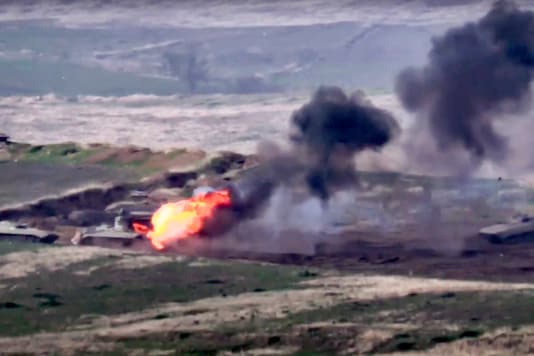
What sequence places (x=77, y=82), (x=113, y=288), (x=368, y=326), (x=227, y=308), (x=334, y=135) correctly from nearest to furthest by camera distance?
(x=368, y=326)
(x=227, y=308)
(x=113, y=288)
(x=334, y=135)
(x=77, y=82)

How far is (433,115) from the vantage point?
9094 centimetres

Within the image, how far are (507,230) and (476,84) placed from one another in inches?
369

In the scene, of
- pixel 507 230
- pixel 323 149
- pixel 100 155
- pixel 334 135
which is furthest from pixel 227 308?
pixel 100 155

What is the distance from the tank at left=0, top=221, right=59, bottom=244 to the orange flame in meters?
4.35

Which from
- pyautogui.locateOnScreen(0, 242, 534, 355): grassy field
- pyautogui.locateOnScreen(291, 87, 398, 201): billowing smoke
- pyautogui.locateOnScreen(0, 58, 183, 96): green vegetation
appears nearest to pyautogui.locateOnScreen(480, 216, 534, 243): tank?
pyautogui.locateOnScreen(291, 87, 398, 201): billowing smoke

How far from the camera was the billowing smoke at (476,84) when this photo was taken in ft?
292

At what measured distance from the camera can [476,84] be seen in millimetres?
88875

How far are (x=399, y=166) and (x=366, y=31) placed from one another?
97748 millimetres

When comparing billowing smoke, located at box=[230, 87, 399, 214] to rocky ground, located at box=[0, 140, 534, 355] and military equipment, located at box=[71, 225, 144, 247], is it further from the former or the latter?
military equipment, located at box=[71, 225, 144, 247]

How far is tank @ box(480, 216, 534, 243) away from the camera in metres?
82.6

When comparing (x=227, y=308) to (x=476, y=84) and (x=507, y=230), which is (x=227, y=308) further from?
(x=476, y=84)

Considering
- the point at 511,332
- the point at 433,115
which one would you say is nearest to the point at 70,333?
the point at 511,332

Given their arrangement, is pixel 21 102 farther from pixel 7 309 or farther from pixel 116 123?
pixel 7 309

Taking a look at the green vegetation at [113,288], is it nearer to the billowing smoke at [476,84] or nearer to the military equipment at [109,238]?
the military equipment at [109,238]
